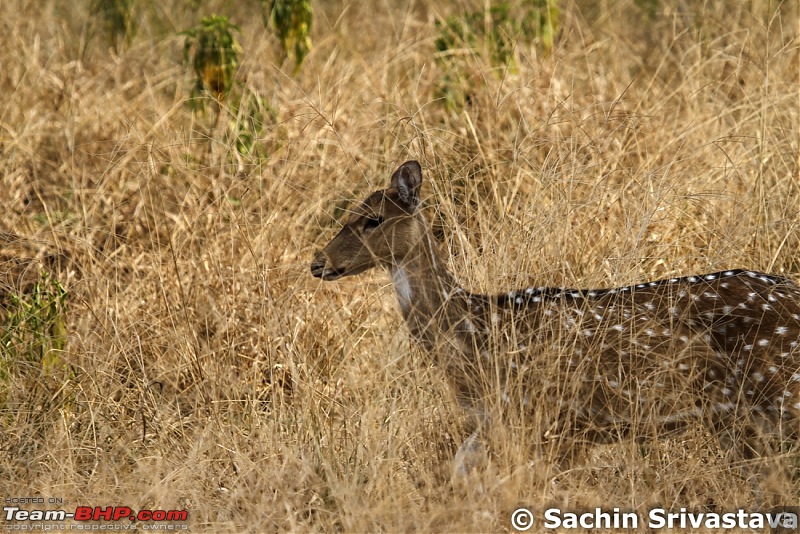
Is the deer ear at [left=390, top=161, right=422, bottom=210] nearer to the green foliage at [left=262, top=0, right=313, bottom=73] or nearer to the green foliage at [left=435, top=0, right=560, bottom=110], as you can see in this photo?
the green foliage at [left=435, top=0, right=560, bottom=110]

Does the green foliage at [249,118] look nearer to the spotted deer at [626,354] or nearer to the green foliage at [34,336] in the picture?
the green foliage at [34,336]

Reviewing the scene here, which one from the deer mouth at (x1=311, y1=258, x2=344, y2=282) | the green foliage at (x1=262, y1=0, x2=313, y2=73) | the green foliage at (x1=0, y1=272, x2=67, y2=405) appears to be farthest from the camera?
the green foliage at (x1=262, y1=0, x2=313, y2=73)

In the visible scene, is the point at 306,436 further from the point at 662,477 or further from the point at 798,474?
the point at 798,474

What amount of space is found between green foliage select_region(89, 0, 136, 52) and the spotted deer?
4923mm

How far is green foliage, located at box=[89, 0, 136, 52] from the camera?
958cm

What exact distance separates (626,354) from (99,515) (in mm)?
2211

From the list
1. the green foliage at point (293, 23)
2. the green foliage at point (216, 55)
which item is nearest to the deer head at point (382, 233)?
the green foliage at point (216, 55)

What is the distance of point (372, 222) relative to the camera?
5445 mm

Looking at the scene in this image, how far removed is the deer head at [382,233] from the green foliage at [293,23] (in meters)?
2.76

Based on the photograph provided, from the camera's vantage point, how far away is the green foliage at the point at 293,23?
7891 mm

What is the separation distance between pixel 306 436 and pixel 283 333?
2.25 feet

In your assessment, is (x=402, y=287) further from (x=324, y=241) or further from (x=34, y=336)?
(x=34, y=336)

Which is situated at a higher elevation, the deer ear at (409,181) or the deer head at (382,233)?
the deer ear at (409,181)

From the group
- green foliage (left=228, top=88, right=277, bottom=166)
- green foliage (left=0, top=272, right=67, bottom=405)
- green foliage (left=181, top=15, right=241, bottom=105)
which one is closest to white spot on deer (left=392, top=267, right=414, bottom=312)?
green foliage (left=0, top=272, right=67, bottom=405)
